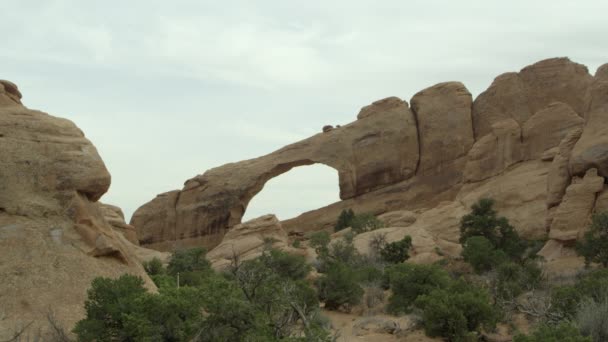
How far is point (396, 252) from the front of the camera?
28.9m

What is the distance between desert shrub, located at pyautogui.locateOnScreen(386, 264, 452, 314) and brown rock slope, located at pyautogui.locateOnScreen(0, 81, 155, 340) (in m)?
5.95

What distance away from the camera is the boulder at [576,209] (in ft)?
84.0

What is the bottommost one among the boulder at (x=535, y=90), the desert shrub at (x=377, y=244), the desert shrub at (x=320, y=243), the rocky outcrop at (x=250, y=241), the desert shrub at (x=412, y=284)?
the desert shrub at (x=412, y=284)

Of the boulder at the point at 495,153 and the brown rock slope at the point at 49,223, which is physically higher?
the boulder at the point at 495,153

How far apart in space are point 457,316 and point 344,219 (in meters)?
31.0

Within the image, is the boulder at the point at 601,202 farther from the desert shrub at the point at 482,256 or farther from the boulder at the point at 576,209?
the desert shrub at the point at 482,256

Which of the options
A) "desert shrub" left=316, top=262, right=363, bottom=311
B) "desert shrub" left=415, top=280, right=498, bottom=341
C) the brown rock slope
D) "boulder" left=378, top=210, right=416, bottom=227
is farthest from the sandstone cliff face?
the brown rock slope

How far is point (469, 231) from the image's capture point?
3009 centimetres

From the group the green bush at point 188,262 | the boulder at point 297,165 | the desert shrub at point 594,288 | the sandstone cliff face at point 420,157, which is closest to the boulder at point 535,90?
the sandstone cliff face at point 420,157

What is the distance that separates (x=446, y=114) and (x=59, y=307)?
3629cm

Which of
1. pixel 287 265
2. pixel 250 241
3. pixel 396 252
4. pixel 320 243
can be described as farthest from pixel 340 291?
pixel 250 241

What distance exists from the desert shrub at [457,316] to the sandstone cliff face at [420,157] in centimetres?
2263

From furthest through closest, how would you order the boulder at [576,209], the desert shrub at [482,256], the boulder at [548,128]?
the boulder at [548,128]
the boulder at [576,209]
the desert shrub at [482,256]

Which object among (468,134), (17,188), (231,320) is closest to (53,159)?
(17,188)
